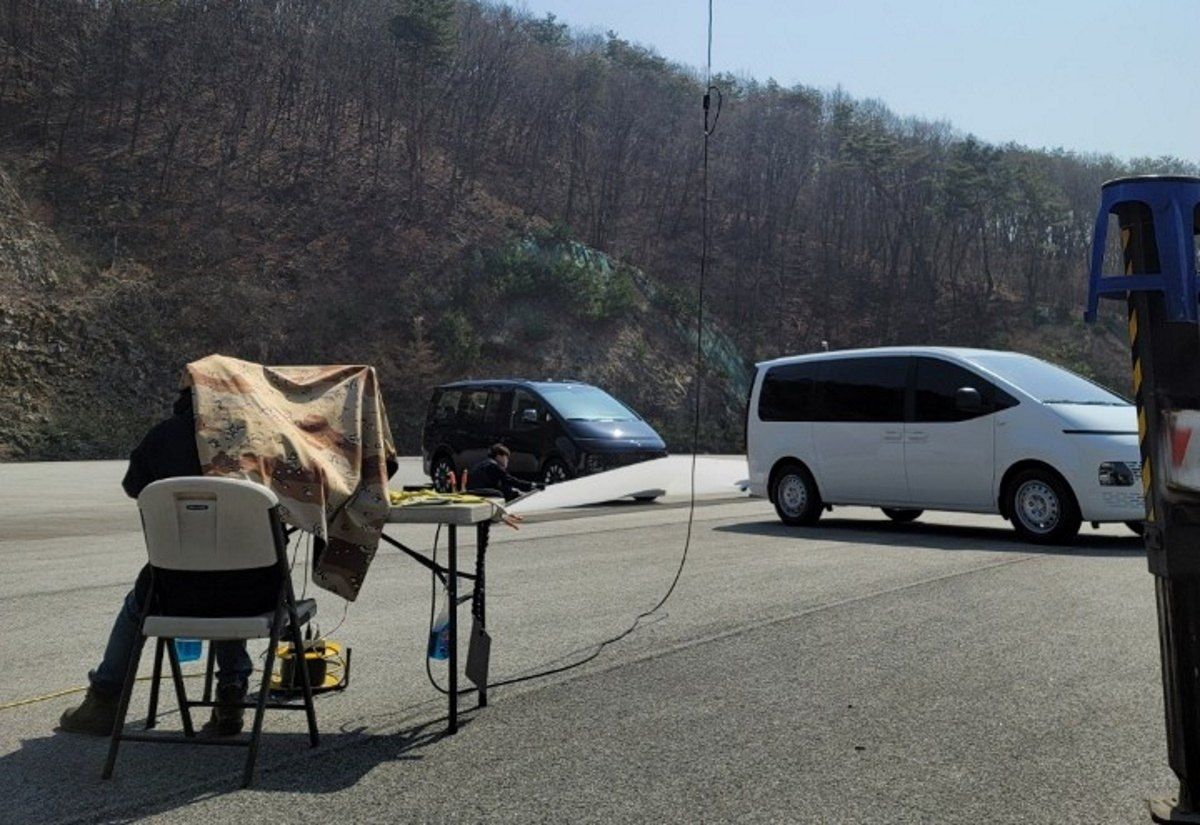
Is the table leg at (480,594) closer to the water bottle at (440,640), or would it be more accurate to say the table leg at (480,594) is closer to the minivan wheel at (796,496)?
the water bottle at (440,640)

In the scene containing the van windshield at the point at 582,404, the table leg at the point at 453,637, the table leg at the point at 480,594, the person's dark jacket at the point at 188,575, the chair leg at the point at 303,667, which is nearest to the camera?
the person's dark jacket at the point at 188,575

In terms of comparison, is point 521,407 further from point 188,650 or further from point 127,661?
point 127,661

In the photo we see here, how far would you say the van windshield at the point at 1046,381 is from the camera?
13719 millimetres

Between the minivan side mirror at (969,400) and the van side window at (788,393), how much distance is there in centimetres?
239

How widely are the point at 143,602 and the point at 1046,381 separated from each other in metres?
11.1

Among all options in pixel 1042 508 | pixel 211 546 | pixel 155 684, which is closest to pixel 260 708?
pixel 211 546

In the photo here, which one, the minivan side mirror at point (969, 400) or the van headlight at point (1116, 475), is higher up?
the minivan side mirror at point (969, 400)

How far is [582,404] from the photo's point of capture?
21.4 meters

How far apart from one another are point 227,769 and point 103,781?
448 millimetres

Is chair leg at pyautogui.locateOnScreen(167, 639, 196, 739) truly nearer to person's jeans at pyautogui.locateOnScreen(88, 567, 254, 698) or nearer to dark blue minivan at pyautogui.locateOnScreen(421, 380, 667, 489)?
person's jeans at pyautogui.locateOnScreen(88, 567, 254, 698)

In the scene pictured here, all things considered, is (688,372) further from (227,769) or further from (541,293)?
(227,769)

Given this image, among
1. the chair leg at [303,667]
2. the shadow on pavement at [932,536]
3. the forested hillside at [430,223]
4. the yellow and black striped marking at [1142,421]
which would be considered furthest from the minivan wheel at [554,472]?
the forested hillside at [430,223]

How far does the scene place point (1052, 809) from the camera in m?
4.48

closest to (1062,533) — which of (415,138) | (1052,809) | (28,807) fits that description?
(1052,809)
